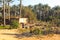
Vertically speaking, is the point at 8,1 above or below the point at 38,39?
above

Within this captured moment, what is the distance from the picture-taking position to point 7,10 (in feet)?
205

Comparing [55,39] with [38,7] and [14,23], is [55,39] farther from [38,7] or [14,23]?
[38,7]

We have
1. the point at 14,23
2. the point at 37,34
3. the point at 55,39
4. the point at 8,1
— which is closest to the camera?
the point at 55,39

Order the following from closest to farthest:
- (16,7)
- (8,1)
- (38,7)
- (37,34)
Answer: (37,34) → (8,1) → (16,7) → (38,7)

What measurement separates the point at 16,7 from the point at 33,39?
73541mm

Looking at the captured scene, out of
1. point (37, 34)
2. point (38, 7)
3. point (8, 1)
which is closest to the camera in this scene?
point (37, 34)

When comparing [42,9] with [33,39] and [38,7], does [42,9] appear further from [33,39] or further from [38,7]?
[33,39]

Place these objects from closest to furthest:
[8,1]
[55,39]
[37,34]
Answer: [55,39] < [37,34] < [8,1]

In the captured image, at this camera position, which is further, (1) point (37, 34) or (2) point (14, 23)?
(2) point (14, 23)

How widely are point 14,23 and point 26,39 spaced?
1396 cm

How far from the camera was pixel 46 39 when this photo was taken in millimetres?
17547

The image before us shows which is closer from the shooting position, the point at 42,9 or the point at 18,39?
the point at 18,39

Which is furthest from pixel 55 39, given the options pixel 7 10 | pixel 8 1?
pixel 7 10

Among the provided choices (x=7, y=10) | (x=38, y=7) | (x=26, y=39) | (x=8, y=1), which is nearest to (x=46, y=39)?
(x=26, y=39)
